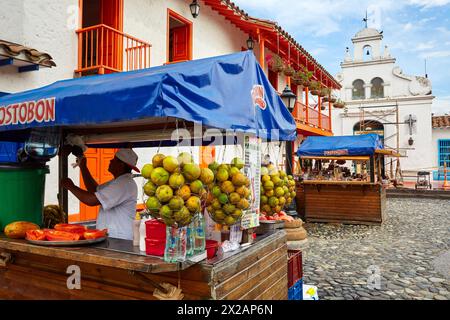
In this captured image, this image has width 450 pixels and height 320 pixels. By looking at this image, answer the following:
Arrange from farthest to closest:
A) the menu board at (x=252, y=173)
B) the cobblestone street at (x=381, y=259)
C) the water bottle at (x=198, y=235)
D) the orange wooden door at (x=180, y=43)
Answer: the orange wooden door at (x=180, y=43) → the cobblestone street at (x=381, y=259) → the menu board at (x=252, y=173) → the water bottle at (x=198, y=235)

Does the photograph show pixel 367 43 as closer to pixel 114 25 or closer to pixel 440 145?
pixel 440 145

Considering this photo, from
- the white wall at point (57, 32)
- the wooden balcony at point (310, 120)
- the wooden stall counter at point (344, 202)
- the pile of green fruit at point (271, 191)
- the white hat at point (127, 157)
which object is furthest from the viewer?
the wooden balcony at point (310, 120)

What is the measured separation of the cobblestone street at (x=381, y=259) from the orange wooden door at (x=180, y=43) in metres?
6.39

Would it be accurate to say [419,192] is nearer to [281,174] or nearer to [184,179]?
[281,174]

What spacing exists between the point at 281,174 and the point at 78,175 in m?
5.04

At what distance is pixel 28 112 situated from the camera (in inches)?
110

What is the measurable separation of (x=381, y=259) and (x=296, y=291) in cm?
342

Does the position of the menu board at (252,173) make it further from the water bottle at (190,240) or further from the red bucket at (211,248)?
the water bottle at (190,240)

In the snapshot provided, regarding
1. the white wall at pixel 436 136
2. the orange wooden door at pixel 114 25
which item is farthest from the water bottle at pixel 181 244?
the white wall at pixel 436 136

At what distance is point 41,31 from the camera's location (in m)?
6.82

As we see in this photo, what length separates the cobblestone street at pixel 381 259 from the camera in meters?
4.83

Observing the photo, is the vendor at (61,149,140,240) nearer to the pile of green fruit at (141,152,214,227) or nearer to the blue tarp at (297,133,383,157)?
the pile of green fruit at (141,152,214,227)

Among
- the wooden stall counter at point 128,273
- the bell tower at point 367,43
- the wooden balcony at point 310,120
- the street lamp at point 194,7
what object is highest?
the bell tower at point 367,43
